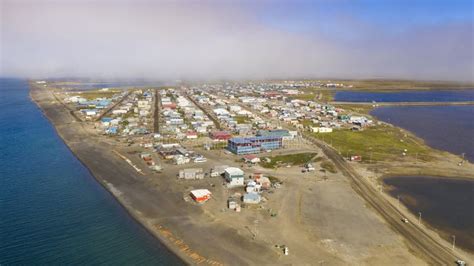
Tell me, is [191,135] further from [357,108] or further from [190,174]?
[357,108]

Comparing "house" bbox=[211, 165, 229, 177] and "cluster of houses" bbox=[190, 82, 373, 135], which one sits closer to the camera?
"house" bbox=[211, 165, 229, 177]

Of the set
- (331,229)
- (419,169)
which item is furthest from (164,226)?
(419,169)

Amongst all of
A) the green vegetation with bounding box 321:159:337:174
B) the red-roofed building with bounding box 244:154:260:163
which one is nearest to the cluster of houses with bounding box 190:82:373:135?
the red-roofed building with bounding box 244:154:260:163

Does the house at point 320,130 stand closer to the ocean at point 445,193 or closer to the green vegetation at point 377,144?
the green vegetation at point 377,144

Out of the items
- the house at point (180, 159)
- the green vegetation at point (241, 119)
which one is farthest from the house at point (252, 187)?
the green vegetation at point (241, 119)

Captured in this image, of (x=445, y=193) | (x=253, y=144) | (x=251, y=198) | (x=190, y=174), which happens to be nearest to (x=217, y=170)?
(x=190, y=174)

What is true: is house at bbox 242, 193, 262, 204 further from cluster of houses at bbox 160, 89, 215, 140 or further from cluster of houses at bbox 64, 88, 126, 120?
cluster of houses at bbox 64, 88, 126, 120

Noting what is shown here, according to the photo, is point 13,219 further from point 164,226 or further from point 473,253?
point 473,253
